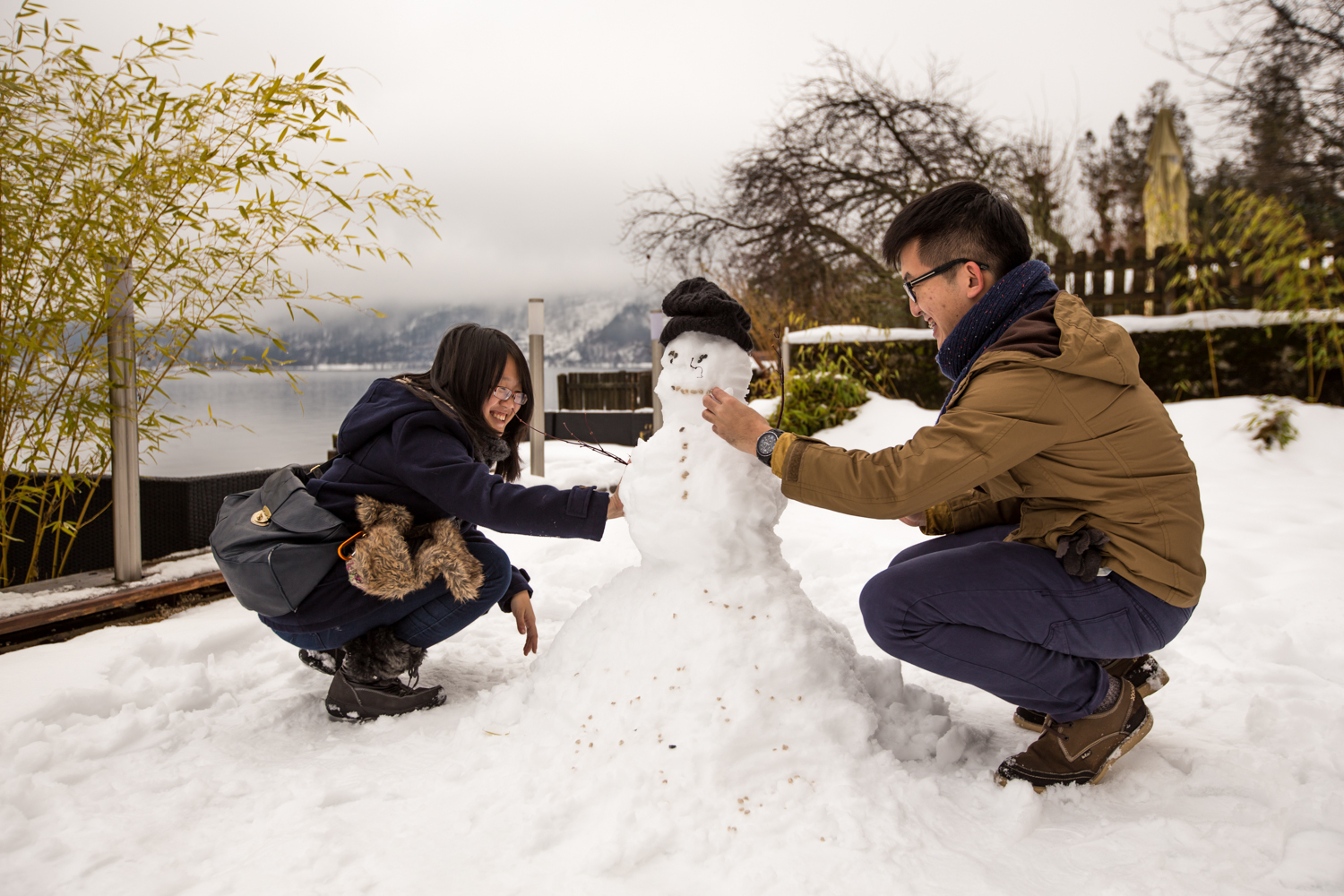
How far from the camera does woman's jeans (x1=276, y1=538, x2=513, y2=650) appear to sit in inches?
80.9

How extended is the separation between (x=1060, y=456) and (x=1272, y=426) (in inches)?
192

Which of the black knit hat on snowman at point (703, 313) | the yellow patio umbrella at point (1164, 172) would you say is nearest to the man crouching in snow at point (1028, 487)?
the black knit hat on snowman at point (703, 313)

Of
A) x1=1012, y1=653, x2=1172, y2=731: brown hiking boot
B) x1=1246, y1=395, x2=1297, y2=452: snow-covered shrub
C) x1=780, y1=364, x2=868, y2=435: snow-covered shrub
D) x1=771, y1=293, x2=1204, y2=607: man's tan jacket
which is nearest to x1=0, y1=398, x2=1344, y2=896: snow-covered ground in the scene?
x1=1012, y1=653, x2=1172, y2=731: brown hiking boot

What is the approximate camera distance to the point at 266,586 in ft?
6.19

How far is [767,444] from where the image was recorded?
1.60 meters

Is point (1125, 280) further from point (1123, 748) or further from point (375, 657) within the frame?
point (375, 657)

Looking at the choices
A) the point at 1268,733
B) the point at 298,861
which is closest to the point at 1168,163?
the point at 1268,733

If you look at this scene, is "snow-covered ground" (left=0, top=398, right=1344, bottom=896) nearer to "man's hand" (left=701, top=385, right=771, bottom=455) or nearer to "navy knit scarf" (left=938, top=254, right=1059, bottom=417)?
"man's hand" (left=701, top=385, right=771, bottom=455)

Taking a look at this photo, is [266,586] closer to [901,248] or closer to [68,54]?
[901,248]

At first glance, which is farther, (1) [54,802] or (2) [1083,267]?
(2) [1083,267]

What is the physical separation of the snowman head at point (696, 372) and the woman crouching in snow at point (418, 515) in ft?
1.15

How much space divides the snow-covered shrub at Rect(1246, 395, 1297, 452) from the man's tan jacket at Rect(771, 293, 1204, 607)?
4.57 meters

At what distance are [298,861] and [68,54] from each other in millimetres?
3042

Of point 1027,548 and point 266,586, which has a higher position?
point 1027,548
